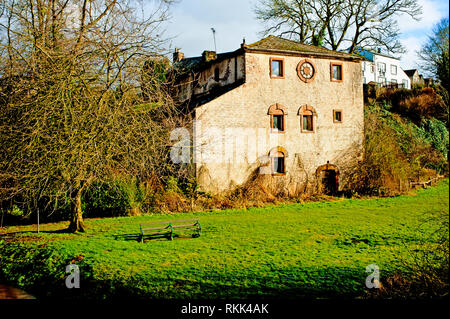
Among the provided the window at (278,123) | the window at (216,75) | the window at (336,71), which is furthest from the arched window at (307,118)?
the window at (216,75)

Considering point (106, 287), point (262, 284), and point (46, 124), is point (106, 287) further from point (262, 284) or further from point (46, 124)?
point (46, 124)

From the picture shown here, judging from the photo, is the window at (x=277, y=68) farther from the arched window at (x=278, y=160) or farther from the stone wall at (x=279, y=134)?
the arched window at (x=278, y=160)

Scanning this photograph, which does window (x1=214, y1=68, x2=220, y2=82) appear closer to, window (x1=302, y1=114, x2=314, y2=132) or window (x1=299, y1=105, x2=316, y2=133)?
window (x1=299, y1=105, x2=316, y2=133)

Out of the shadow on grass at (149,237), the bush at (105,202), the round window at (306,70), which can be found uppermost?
the round window at (306,70)

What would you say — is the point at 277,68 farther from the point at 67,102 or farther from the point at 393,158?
the point at 67,102

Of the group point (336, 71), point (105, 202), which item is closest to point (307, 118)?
point (336, 71)

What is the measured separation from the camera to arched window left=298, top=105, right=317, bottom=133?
76.4 ft

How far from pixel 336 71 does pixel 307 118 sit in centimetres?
423

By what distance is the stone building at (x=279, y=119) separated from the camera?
20.8 meters

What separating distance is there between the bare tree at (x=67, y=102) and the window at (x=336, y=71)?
1570 cm

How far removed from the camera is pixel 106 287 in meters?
7.08

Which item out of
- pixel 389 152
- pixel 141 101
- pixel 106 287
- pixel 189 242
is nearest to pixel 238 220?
pixel 189 242

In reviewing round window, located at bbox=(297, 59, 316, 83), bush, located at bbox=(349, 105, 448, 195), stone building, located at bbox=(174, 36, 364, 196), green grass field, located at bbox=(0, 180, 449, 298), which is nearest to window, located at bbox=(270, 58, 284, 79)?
stone building, located at bbox=(174, 36, 364, 196)
